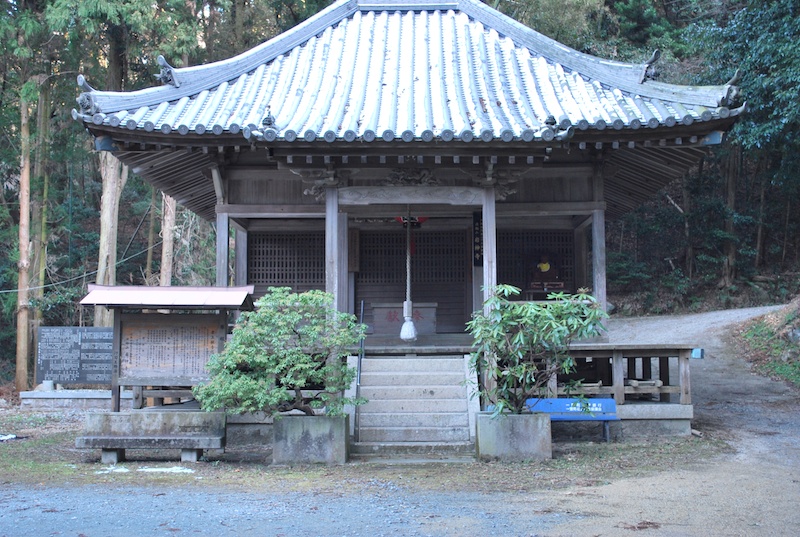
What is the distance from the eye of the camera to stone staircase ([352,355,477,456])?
8586 millimetres

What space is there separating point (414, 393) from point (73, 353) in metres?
9.44

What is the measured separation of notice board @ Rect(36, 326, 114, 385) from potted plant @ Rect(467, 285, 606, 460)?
10.3 metres

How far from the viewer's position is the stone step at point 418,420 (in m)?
8.99

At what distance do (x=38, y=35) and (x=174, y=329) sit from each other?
1412cm

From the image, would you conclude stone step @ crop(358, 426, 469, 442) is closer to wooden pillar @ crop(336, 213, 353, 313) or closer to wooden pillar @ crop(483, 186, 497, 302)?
wooden pillar @ crop(483, 186, 497, 302)

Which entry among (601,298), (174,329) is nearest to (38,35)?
(174,329)

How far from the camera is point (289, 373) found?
782cm

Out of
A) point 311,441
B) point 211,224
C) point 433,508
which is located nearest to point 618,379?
point 311,441

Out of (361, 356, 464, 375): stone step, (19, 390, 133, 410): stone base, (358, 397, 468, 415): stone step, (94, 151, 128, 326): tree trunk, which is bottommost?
(19, 390, 133, 410): stone base

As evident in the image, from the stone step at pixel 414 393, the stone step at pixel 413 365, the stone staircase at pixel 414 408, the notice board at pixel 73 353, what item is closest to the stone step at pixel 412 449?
the stone staircase at pixel 414 408

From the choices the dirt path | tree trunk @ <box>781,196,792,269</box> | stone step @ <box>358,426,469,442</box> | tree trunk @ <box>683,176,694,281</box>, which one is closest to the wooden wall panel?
stone step @ <box>358,426,469,442</box>

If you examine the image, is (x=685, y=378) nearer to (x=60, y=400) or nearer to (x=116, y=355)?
(x=116, y=355)

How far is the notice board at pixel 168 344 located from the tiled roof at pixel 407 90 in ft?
8.16

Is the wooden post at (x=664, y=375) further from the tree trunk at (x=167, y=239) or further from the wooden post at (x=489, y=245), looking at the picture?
the tree trunk at (x=167, y=239)
